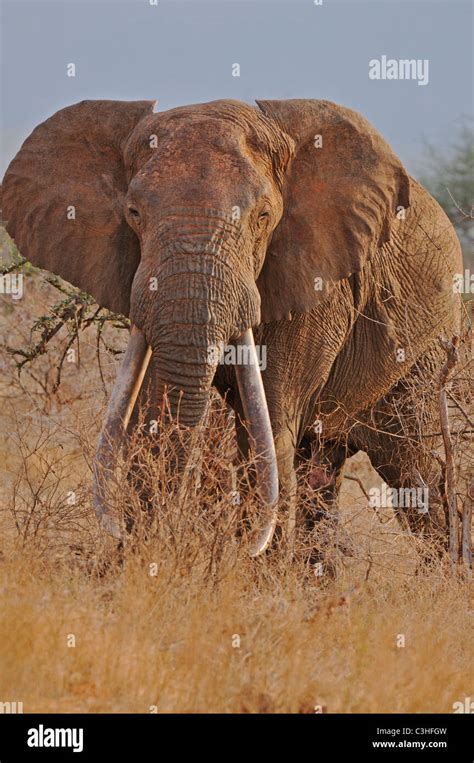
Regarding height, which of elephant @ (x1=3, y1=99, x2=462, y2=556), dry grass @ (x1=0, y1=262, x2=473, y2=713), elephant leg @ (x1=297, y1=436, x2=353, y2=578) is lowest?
dry grass @ (x1=0, y1=262, x2=473, y2=713)

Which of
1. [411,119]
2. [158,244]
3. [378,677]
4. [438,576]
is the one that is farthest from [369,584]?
[411,119]

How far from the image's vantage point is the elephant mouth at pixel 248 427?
23.6 feet

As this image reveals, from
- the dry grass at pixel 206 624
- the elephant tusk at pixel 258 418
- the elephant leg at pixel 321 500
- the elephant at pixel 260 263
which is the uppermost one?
the elephant at pixel 260 263

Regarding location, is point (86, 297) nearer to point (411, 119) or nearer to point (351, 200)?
point (351, 200)

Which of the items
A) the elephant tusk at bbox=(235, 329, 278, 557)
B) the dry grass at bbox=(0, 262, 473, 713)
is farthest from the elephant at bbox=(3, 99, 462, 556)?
the dry grass at bbox=(0, 262, 473, 713)

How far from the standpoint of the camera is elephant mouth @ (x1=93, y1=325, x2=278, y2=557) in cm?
719

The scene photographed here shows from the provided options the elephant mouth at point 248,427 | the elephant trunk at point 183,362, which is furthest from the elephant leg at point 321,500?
the elephant trunk at point 183,362

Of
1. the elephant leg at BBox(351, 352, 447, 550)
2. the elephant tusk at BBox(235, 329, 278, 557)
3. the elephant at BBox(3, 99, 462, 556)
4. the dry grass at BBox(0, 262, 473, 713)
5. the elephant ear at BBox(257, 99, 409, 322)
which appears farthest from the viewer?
the elephant leg at BBox(351, 352, 447, 550)

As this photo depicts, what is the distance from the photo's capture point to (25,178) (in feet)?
28.3

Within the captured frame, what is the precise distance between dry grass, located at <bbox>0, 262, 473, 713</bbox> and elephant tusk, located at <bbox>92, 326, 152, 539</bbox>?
0.92 ft

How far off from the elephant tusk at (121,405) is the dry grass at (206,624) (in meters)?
0.28

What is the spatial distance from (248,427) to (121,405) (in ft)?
2.32

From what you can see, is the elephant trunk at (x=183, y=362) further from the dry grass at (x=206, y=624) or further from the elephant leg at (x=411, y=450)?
the elephant leg at (x=411, y=450)

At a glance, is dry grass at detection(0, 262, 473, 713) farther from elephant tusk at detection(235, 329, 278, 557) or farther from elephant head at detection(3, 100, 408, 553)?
elephant head at detection(3, 100, 408, 553)
